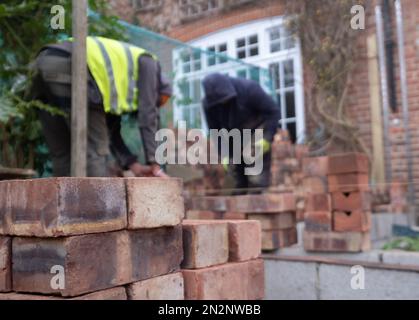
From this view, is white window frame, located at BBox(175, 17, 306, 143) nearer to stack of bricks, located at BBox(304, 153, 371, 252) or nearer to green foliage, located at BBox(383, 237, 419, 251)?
stack of bricks, located at BBox(304, 153, 371, 252)

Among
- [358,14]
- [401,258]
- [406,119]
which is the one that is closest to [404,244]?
[401,258]

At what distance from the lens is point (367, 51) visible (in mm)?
4637

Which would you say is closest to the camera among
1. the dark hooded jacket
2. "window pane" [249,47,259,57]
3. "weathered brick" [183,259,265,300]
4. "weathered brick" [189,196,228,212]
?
"weathered brick" [183,259,265,300]

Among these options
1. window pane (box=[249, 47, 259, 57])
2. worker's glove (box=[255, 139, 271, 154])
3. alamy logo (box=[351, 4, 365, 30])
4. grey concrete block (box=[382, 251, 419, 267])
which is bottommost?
grey concrete block (box=[382, 251, 419, 267])

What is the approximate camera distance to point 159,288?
1.96 metres

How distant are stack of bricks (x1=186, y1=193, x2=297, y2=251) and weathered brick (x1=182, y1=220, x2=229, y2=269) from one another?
68.5 inches

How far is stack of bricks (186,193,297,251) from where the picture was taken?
399 cm

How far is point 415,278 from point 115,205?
2095mm

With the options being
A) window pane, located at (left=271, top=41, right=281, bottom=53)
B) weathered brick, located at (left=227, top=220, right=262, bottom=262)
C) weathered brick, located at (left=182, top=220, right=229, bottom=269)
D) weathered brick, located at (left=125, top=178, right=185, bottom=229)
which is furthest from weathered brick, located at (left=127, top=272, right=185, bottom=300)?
window pane, located at (left=271, top=41, right=281, bottom=53)

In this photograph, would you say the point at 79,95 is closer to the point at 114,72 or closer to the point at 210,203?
the point at 114,72

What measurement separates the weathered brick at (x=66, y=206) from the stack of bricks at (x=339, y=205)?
233 cm

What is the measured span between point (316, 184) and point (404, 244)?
2.66 ft

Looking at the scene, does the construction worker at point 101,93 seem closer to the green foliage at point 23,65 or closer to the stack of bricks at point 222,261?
the green foliage at point 23,65
